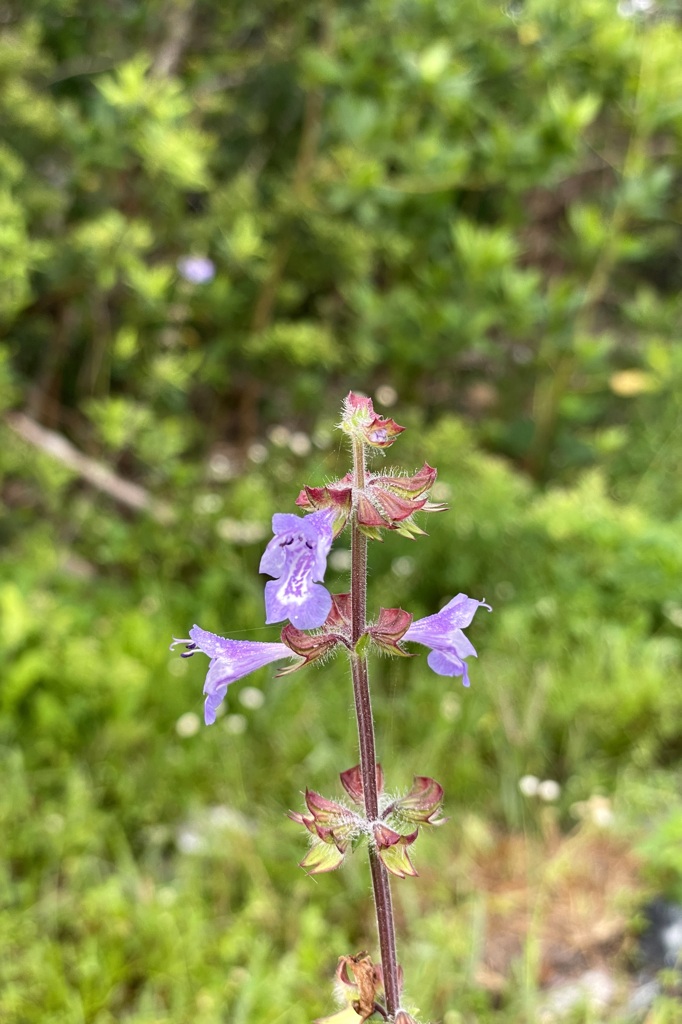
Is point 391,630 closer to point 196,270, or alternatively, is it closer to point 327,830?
point 327,830

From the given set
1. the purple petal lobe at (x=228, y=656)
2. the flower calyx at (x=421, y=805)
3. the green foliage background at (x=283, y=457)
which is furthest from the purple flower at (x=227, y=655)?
the green foliage background at (x=283, y=457)

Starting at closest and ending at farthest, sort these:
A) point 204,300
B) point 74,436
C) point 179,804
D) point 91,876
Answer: point 91,876
point 179,804
point 204,300
point 74,436

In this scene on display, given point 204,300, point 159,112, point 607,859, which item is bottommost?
point 607,859

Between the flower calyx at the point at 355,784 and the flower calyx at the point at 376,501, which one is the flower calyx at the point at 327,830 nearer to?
the flower calyx at the point at 355,784

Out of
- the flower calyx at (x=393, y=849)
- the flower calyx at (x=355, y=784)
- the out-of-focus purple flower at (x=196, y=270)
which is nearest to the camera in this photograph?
the flower calyx at (x=393, y=849)

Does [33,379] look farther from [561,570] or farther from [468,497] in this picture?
[561,570]

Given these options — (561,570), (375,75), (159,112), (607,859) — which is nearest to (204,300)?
(159,112)
